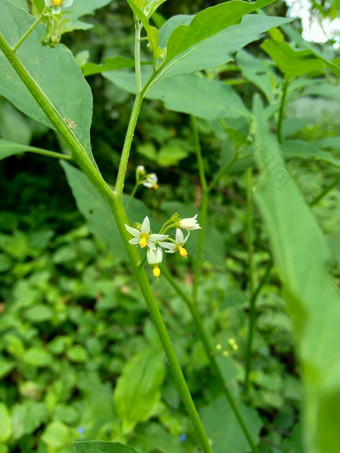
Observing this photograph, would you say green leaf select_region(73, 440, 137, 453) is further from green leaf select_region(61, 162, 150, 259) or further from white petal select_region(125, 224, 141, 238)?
green leaf select_region(61, 162, 150, 259)

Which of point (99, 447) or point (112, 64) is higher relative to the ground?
point (112, 64)

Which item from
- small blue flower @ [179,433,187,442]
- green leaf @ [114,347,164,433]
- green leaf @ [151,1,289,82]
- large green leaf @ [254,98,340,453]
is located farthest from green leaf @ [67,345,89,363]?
large green leaf @ [254,98,340,453]

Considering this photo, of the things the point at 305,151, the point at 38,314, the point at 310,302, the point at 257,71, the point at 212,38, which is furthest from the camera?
the point at 38,314

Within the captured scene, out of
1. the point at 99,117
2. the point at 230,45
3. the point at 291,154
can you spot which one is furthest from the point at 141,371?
the point at 99,117

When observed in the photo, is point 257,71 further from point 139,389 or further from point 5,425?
point 5,425

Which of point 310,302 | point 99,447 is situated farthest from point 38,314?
point 310,302

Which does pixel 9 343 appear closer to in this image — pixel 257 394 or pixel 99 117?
pixel 257 394

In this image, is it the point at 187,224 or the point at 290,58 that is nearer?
the point at 187,224
